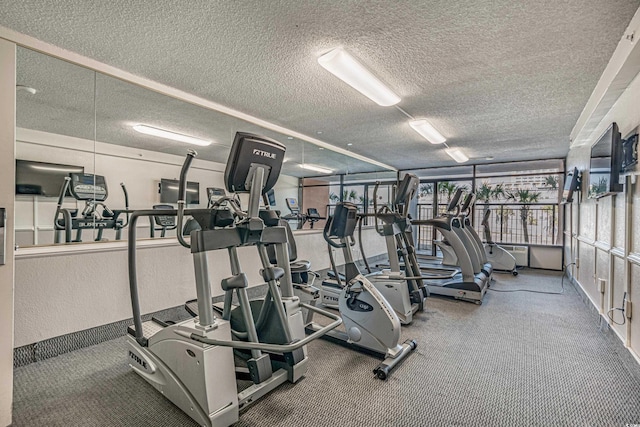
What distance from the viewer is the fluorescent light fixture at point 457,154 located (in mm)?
5555

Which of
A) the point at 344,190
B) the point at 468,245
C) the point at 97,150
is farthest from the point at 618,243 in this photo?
the point at 344,190

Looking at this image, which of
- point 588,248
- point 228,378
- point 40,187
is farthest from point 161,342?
point 588,248

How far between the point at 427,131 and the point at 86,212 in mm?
4262

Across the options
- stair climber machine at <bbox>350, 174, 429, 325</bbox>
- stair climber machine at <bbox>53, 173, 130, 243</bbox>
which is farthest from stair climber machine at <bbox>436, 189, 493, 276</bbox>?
stair climber machine at <bbox>53, 173, 130, 243</bbox>

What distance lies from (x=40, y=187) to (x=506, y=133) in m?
5.78

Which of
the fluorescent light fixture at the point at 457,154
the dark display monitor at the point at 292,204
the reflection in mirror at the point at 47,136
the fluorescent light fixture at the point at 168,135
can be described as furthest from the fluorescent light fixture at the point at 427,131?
the reflection in mirror at the point at 47,136

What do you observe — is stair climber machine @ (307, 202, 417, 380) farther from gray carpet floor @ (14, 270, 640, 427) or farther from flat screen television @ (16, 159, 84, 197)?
flat screen television @ (16, 159, 84, 197)

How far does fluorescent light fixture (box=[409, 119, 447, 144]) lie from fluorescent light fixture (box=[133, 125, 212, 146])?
292cm

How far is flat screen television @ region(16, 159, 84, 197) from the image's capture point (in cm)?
233

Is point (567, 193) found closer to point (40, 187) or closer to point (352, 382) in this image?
point (352, 382)

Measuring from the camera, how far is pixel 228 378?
1610mm

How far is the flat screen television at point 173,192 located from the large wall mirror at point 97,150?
0.04 ft

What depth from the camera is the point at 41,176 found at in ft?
8.42

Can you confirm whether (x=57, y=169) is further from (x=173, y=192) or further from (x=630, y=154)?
(x=630, y=154)
